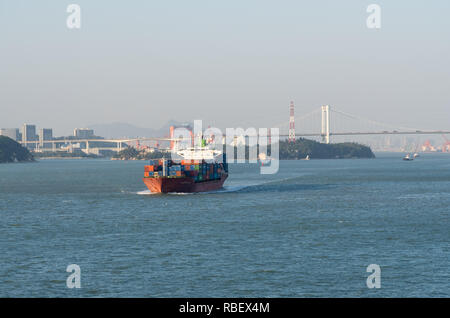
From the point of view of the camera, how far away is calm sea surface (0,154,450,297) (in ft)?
92.1

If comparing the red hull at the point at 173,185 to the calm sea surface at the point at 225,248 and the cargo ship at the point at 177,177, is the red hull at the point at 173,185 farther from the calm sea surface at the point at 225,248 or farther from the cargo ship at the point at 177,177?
the calm sea surface at the point at 225,248

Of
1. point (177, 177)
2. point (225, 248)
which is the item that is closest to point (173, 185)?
point (177, 177)

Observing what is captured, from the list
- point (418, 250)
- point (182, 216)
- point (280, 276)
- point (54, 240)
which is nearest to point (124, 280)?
point (280, 276)

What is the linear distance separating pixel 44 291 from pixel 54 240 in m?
16.6

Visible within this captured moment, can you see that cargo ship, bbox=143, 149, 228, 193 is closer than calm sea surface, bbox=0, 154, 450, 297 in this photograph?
No

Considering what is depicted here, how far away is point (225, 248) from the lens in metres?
39.1

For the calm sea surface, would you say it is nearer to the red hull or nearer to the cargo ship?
the red hull

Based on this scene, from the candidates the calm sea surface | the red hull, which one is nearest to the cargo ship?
the red hull

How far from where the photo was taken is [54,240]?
4344 cm

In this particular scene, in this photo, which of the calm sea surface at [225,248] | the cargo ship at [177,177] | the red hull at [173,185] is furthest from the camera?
the cargo ship at [177,177]

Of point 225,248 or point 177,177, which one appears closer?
point 225,248

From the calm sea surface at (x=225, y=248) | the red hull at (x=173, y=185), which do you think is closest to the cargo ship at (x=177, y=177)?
the red hull at (x=173, y=185)

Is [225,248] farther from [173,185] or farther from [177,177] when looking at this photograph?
[173,185]

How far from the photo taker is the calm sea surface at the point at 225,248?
28078 millimetres
